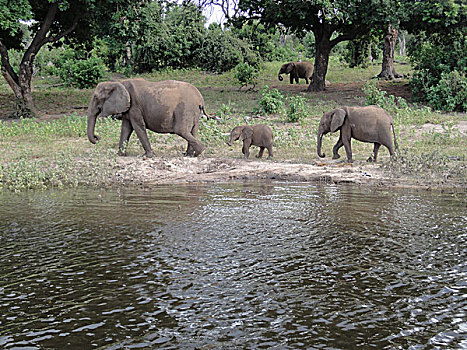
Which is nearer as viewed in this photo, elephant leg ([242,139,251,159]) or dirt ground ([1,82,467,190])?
dirt ground ([1,82,467,190])

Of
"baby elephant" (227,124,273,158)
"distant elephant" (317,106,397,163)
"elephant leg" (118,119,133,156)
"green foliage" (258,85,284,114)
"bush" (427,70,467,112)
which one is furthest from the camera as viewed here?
"bush" (427,70,467,112)

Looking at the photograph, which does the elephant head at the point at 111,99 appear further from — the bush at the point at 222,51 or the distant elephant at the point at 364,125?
the bush at the point at 222,51

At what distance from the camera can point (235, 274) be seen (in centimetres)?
524

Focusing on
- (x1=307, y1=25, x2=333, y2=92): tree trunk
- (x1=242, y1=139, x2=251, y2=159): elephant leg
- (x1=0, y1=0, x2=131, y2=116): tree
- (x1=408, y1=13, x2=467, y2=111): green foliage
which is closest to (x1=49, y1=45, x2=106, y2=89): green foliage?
(x1=0, y1=0, x2=131, y2=116): tree

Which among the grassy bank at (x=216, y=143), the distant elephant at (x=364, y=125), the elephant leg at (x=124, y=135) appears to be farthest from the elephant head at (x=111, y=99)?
the distant elephant at (x=364, y=125)

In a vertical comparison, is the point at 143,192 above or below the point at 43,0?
below

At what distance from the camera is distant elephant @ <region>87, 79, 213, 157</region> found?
11.5 m

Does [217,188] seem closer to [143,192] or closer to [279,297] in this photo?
[143,192]

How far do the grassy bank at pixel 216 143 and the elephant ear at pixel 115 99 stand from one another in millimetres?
994

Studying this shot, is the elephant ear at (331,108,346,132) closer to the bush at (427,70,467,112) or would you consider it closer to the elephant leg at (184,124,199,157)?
the elephant leg at (184,124,199,157)

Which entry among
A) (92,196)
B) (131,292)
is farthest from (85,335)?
(92,196)

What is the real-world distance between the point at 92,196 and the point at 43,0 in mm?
13110

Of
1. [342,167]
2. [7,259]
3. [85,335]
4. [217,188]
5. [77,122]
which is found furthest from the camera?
[77,122]

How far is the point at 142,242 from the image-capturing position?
6387mm
